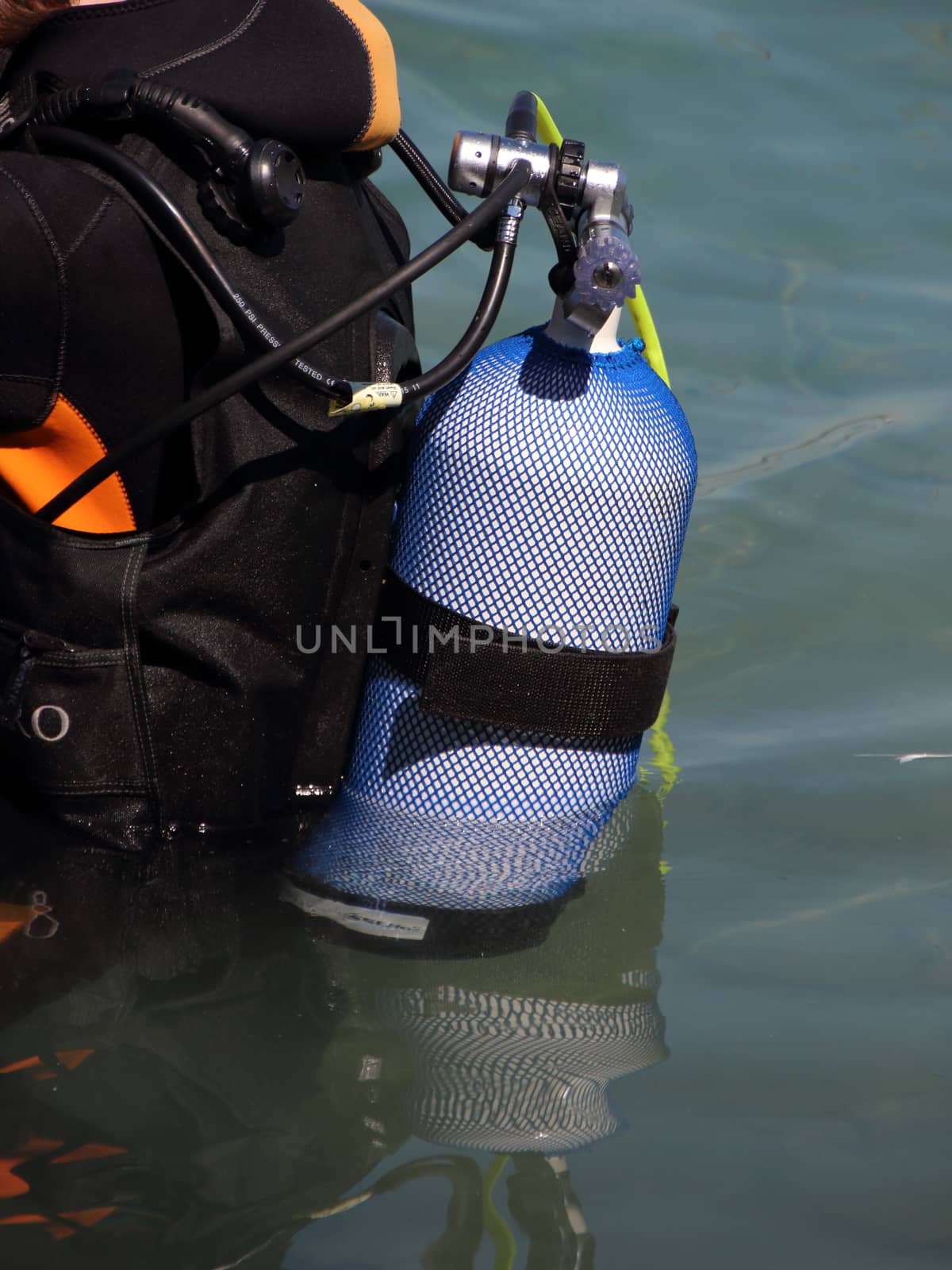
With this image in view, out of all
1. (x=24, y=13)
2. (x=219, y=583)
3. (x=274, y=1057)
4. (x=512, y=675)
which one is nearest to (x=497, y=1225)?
(x=274, y=1057)

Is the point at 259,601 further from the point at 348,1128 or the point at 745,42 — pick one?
the point at 745,42

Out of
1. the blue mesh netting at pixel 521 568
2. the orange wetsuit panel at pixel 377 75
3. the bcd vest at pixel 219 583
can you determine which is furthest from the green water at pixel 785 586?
the orange wetsuit panel at pixel 377 75

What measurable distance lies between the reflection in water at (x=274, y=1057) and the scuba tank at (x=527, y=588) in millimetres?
90

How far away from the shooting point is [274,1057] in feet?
4.62

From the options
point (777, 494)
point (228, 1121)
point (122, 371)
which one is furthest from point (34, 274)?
point (777, 494)

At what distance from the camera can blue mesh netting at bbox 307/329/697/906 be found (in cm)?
155

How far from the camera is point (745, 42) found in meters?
4.50

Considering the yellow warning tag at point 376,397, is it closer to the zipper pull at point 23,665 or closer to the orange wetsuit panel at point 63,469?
the orange wetsuit panel at point 63,469

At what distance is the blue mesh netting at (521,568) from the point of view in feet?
5.08

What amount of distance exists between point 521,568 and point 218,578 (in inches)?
13.2

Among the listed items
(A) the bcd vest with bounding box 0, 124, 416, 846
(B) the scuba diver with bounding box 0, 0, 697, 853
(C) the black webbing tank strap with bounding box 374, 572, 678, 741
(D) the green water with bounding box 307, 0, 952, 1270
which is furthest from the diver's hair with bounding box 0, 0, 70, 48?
(D) the green water with bounding box 307, 0, 952, 1270

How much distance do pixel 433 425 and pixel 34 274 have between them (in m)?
0.46

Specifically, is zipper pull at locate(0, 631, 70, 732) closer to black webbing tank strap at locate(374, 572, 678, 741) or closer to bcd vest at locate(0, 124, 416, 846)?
bcd vest at locate(0, 124, 416, 846)

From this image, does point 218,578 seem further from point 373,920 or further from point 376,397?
point 373,920
